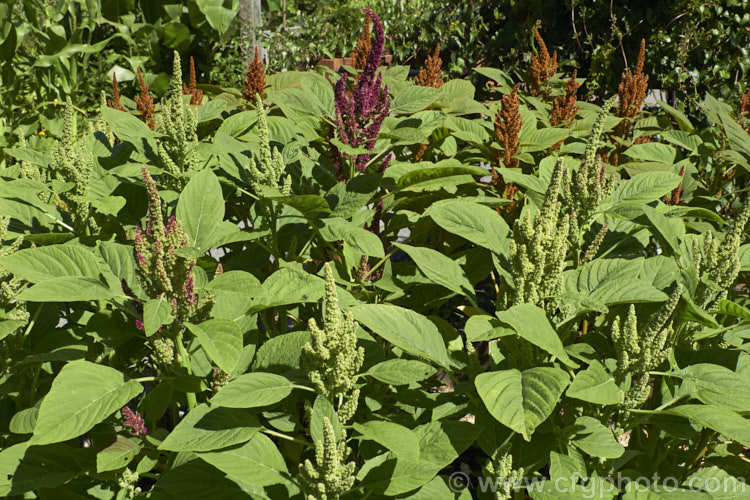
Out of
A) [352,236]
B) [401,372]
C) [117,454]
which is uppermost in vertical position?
[352,236]

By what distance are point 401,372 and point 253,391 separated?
0.35m

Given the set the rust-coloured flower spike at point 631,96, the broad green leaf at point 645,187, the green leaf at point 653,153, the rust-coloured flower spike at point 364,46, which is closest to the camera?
the broad green leaf at point 645,187

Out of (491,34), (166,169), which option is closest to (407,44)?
(491,34)

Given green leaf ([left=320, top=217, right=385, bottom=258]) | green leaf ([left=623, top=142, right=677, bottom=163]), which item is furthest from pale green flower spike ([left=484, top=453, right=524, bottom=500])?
green leaf ([left=623, top=142, right=677, bottom=163])

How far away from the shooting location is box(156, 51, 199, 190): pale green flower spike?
1.80 meters

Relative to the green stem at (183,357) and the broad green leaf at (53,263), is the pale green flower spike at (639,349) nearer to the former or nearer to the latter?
the green stem at (183,357)

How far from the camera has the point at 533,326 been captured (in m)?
1.31

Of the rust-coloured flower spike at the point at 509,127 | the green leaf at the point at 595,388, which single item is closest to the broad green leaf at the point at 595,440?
the green leaf at the point at 595,388

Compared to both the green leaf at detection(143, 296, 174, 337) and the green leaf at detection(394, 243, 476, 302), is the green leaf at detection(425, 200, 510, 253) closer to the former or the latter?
the green leaf at detection(394, 243, 476, 302)

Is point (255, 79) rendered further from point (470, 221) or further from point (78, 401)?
point (78, 401)

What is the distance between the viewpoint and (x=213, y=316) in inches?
61.6

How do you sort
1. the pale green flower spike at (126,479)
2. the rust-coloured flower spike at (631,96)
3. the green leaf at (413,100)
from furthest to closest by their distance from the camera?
the rust-coloured flower spike at (631,96) → the green leaf at (413,100) → the pale green flower spike at (126,479)

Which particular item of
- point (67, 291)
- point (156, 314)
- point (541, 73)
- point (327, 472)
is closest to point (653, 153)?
point (541, 73)

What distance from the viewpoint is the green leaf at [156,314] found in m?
1.21
